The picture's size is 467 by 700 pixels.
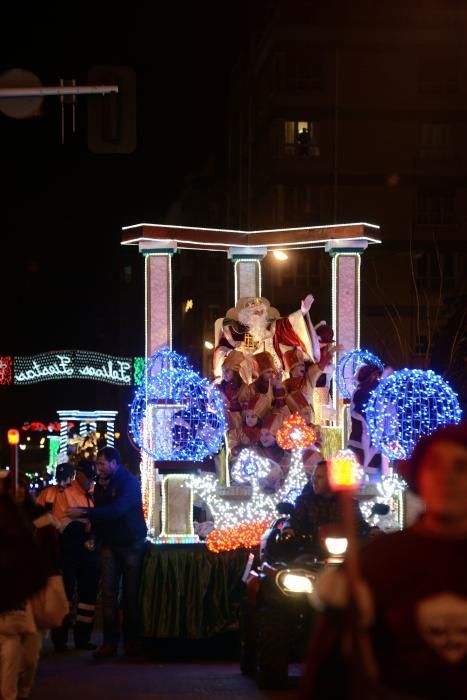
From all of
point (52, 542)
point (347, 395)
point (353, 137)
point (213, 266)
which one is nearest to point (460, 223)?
point (353, 137)

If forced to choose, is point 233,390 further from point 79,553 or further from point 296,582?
point 296,582

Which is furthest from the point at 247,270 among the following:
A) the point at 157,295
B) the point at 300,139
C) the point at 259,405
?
the point at 300,139

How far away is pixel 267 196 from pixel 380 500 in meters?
40.9

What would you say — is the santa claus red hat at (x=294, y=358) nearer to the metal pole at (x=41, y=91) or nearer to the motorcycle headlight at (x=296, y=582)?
the motorcycle headlight at (x=296, y=582)

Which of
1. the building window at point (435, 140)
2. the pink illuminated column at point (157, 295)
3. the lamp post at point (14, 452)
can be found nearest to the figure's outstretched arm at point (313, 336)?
the pink illuminated column at point (157, 295)

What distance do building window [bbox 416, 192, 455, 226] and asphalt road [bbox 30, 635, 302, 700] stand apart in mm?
40916

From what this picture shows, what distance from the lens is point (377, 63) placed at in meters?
54.1

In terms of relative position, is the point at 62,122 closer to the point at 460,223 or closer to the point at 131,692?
the point at 131,692

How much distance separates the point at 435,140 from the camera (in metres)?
55.6

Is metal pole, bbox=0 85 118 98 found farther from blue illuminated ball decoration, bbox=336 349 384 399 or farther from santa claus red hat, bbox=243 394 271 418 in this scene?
blue illuminated ball decoration, bbox=336 349 384 399

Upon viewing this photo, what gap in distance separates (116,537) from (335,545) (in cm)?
325

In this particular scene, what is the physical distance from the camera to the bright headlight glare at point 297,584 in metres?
12.2

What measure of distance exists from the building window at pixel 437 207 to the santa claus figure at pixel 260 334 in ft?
123

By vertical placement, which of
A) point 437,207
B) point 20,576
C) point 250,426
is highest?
point 437,207
